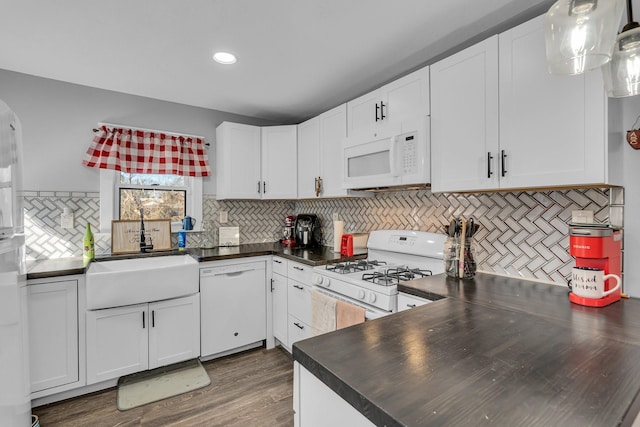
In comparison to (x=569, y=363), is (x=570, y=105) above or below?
above

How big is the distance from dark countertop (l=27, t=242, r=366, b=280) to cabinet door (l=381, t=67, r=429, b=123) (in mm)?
1159

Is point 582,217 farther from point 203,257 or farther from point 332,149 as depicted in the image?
point 203,257

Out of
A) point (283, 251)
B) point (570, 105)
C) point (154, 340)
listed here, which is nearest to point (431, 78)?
point (570, 105)

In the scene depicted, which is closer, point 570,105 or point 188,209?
point 570,105

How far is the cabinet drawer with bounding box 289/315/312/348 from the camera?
8.14ft

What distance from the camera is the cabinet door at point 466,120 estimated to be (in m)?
1.63

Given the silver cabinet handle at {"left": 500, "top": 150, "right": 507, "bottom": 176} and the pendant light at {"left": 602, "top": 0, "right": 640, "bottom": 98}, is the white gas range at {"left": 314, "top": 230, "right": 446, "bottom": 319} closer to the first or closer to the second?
the silver cabinet handle at {"left": 500, "top": 150, "right": 507, "bottom": 176}

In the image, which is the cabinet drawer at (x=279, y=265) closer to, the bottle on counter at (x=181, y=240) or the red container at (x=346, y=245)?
the red container at (x=346, y=245)

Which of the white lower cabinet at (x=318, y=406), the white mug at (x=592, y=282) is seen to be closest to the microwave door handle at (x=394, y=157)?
the white mug at (x=592, y=282)

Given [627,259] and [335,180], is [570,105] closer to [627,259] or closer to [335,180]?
[627,259]

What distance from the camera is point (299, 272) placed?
255 cm

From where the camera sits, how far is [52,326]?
6.79 feet

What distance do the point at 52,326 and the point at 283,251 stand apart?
171cm

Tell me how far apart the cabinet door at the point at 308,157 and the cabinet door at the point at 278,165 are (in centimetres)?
9
